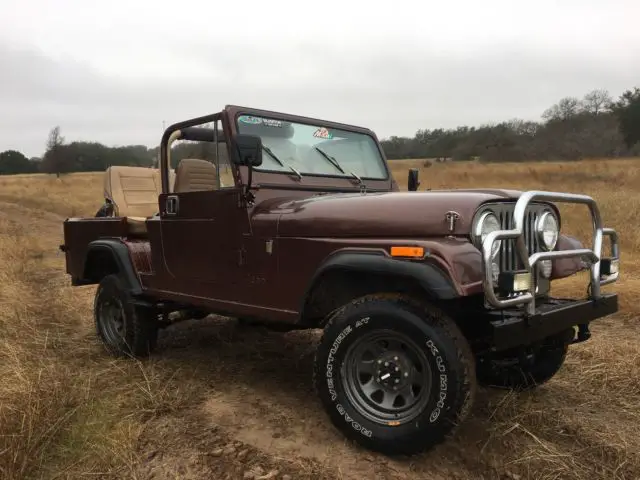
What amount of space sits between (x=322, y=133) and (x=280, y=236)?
131cm

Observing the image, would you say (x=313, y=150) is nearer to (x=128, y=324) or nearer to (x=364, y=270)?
(x=364, y=270)

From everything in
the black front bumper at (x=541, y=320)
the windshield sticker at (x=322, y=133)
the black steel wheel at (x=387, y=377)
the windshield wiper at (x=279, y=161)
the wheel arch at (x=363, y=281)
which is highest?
the windshield sticker at (x=322, y=133)

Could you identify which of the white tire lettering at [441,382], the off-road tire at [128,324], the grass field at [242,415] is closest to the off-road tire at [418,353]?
the white tire lettering at [441,382]

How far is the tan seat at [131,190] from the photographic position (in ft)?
19.3

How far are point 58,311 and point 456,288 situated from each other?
5.53 m

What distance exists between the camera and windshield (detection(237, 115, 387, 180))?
12.7 ft

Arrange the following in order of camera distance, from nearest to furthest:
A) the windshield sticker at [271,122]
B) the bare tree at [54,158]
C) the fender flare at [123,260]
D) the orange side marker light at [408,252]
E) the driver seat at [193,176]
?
the orange side marker light at [408,252]
the windshield sticker at [271,122]
the driver seat at [193,176]
the fender flare at [123,260]
the bare tree at [54,158]

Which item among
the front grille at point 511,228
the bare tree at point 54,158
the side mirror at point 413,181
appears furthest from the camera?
the bare tree at point 54,158

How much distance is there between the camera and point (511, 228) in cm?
304

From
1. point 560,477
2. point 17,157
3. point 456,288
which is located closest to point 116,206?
point 456,288

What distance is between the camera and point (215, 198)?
375cm

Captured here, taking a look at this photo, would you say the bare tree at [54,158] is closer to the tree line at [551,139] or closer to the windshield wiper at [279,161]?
the tree line at [551,139]

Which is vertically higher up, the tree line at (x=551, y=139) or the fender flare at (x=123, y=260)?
the tree line at (x=551, y=139)

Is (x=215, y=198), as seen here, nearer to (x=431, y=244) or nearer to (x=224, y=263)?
(x=224, y=263)
